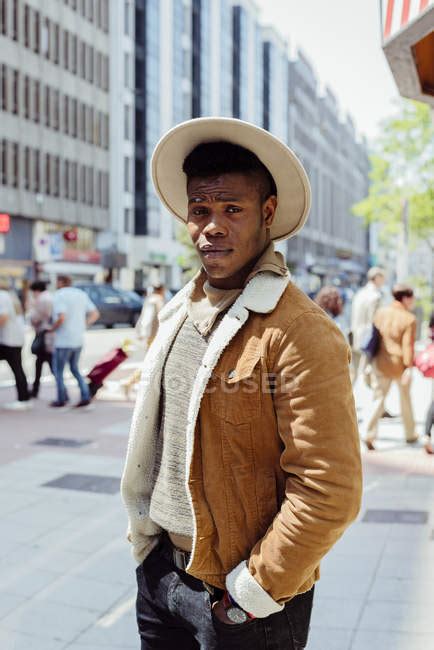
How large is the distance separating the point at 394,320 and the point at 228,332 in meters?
6.89

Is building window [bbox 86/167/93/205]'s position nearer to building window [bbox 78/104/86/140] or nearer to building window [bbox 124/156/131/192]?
building window [bbox 78/104/86/140]

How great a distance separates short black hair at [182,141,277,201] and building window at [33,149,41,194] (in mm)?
46584

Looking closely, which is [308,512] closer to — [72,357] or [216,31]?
[72,357]

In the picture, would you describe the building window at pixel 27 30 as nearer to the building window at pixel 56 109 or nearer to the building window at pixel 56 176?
the building window at pixel 56 109

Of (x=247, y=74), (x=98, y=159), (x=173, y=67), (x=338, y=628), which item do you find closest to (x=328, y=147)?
(x=247, y=74)

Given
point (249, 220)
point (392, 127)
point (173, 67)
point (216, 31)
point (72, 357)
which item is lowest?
point (72, 357)

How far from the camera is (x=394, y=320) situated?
863cm

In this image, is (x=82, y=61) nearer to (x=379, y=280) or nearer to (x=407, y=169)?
(x=407, y=169)

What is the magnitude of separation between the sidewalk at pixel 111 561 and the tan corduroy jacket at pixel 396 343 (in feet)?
2.72

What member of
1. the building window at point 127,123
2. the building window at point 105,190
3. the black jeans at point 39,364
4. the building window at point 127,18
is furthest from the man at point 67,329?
the building window at point 127,18

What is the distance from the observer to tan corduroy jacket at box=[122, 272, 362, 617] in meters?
1.84

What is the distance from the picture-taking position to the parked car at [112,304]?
31500 millimetres

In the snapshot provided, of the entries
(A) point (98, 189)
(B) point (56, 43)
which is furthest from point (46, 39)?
(A) point (98, 189)

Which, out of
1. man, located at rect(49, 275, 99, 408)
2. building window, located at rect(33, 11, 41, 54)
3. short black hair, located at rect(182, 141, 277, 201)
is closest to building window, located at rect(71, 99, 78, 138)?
building window, located at rect(33, 11, 41, 54)
